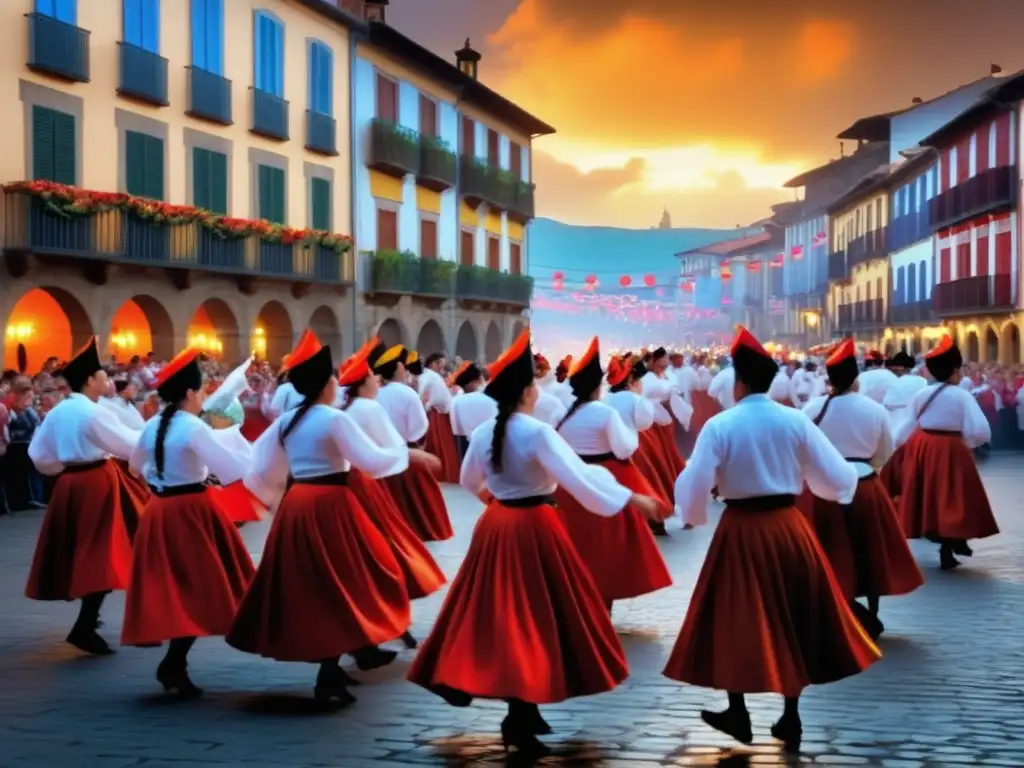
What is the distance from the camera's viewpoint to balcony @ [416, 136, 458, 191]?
118 feet

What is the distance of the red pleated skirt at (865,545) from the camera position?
934 centimetres

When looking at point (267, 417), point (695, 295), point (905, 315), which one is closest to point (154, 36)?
point (267, 417)

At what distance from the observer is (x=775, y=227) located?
273ft

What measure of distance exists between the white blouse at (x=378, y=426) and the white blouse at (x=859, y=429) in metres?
2.77

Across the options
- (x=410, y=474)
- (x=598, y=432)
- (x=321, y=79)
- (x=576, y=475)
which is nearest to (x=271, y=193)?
(x=321, y=79)

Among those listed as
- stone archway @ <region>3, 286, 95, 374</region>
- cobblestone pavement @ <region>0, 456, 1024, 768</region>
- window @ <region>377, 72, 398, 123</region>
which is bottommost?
cobblestone pavement @ <region>0, 456, 1024, 768</region>

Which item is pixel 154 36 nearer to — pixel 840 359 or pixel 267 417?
pixel 267 417

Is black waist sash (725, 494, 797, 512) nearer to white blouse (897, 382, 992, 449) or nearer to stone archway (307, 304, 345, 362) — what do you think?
white blouse (897, 382, 992, 449)

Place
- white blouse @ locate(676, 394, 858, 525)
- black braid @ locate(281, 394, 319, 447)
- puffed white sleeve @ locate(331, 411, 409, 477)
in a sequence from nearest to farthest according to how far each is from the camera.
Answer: white blouse @ locate(676, 394, 858, 525)
puffed white sleeve @ locate(331, 411, 409, 477)
black braid @ locate(281, 394, 319, 447)

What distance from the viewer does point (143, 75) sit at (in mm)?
24156

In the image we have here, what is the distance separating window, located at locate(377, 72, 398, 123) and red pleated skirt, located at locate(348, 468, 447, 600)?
84.0ft

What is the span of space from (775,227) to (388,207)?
171ft

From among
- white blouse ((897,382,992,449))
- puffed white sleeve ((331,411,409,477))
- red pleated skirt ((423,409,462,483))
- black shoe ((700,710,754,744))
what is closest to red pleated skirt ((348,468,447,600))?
puffed white sleeve ((331,411,409,477))

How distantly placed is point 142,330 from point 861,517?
65.3 feet
